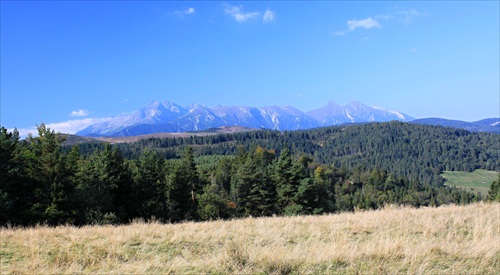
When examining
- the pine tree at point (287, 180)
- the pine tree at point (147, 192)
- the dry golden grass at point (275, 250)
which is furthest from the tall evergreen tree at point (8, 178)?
the pine tree at point (287, 180)

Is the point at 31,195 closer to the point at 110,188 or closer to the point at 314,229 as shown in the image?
the point at 110,188

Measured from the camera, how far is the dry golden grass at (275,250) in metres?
5.77

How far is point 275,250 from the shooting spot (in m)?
6.46

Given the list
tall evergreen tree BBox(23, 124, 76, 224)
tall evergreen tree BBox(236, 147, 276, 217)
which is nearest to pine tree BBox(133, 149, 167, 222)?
tall evergreen tree BBox(23, 124, 76, 224)

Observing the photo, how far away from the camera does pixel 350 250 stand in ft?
21.1

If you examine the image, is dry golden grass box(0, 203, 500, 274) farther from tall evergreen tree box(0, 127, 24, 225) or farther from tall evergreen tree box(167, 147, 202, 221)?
tall evergreen tree box(167, 147, 202, 221)

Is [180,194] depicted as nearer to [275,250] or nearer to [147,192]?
[147,192]

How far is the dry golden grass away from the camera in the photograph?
5.77 meters

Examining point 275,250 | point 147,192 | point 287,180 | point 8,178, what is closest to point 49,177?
point 8,178

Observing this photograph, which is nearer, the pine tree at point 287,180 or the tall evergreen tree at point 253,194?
the pine tree at point 287,180

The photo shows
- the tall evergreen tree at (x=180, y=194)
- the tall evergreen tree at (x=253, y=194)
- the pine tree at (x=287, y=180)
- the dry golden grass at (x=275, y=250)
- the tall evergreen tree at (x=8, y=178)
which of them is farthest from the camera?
the tall evergreen tree at (x=253, y=194)

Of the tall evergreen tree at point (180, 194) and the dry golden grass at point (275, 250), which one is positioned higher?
the dry golden grass at point (275, 250)

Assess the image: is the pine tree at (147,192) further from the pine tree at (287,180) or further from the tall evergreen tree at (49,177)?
the pine tree at (287,180)

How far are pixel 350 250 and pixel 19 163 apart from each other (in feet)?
110
